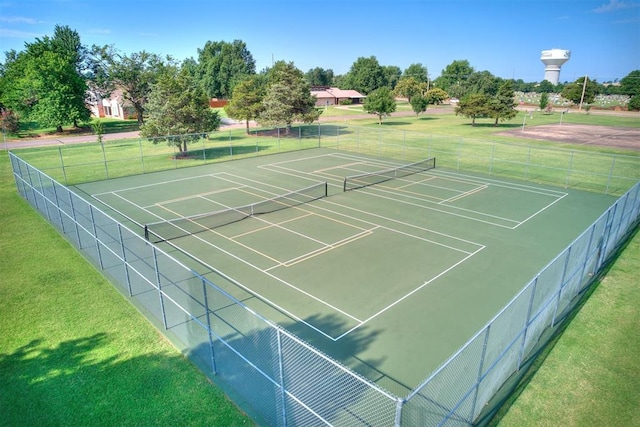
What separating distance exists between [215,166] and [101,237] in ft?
52.2

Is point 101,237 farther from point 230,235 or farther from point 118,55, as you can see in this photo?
point 118,55

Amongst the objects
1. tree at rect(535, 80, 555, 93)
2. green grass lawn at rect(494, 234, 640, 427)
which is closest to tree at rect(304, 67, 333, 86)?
tree at rect(535, 80, 555, 93)

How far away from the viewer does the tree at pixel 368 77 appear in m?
117

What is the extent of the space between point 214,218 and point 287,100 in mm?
28163

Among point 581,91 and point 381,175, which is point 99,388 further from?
point 581,91

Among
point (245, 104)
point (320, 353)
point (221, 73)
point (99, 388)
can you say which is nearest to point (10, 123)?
point (245, 104)

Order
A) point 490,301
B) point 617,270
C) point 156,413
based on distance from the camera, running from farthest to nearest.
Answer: point 617,270 → point 490,301 → point 156,413

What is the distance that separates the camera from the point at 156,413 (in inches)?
323

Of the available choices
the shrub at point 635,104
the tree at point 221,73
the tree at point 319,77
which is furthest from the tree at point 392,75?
the shrub at point 635,104

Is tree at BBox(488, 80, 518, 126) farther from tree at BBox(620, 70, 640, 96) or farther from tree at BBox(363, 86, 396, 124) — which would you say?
tree at BBox(620, 70, 640, 96)

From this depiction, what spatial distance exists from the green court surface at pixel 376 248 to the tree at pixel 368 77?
9514cm

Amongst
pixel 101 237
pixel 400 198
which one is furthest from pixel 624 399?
pixel 101 237

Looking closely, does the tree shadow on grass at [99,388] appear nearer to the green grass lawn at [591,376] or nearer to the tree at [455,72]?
the green grass lawn at [591,376]

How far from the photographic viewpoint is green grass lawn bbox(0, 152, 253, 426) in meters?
8.23
